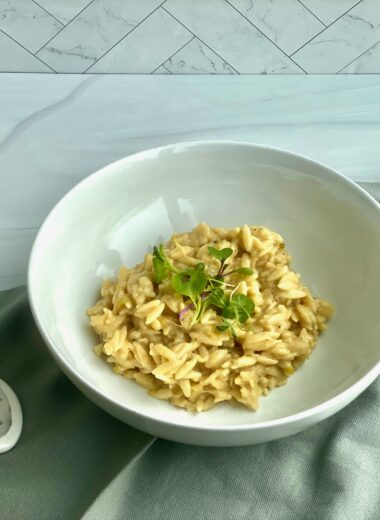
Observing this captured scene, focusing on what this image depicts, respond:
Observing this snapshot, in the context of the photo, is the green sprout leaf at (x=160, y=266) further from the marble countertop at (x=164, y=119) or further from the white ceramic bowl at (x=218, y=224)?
the marble countertop at (x=164, y=119)

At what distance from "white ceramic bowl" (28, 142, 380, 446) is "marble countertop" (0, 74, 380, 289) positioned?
0.40 m

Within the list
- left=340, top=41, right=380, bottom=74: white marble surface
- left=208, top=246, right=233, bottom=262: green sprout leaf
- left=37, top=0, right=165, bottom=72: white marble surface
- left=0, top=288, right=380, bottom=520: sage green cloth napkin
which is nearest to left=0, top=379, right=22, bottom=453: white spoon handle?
left=0, top=288, right=380, bottom=520: sage green cloth napkin

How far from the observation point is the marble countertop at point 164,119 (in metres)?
2.00

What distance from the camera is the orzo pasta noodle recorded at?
1.30 metres

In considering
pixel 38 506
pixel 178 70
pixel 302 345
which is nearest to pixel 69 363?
pixel 38 506

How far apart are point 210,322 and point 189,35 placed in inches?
37.9

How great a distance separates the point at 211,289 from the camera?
1364mm

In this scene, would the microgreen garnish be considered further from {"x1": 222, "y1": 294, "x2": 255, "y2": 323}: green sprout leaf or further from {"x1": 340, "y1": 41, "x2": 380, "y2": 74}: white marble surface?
{"x1": 340, "y1": 41, "x2": 380, "y2": 74}: white marble surface

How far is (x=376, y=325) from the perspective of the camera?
55.4 inches

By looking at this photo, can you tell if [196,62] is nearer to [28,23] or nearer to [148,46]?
[148,46]

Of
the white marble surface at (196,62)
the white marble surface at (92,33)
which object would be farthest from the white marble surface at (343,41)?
the white marble surface at (92,33)

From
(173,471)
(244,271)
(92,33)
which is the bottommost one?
→ (173,471)

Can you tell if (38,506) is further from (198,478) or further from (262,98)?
(262,98)

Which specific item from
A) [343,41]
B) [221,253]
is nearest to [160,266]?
[221,253]
